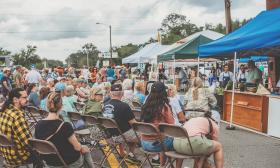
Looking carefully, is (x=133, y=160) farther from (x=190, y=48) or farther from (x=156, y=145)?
(x=190, y=48)

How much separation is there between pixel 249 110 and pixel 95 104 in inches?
170

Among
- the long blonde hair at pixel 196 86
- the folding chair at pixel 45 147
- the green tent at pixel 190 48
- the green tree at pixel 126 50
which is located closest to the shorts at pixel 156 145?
the folding chair at pixel 45 147

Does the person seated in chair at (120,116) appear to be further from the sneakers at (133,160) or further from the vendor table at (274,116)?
the vendor table at (274,116)

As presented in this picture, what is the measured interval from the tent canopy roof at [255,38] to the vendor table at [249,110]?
3.94ft

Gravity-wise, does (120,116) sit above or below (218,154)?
Answer: above

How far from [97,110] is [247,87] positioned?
16.4 feet

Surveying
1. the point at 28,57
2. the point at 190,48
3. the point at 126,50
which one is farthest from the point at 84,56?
the point at 190,48

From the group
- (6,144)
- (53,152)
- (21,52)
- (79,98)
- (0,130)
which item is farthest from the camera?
(21,52)

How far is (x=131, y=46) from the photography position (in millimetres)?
131750

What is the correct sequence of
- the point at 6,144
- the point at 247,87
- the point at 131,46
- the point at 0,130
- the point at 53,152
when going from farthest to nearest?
the point at 131,46 → the point at 247,87 → the point at 0,130 → the point at 6,144 → the point at 53,152

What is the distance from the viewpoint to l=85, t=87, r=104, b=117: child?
731 cm

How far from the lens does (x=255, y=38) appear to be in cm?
874

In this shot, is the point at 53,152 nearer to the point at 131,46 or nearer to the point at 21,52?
the point at 21,52

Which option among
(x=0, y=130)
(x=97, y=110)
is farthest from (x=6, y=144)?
(x=97, y=110)
